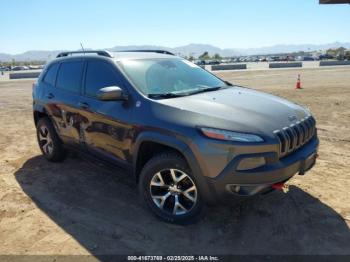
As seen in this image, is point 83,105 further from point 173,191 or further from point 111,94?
point 173,191

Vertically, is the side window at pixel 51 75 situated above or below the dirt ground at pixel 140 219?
above

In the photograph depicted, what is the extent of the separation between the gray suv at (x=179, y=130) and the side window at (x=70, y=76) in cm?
2

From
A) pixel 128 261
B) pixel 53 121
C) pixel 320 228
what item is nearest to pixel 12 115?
pixel 53 121

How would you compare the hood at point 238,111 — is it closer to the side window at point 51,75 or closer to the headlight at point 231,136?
the headlight at point 231,136

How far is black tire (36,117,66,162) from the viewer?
6098 millimetres

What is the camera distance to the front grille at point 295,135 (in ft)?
12.1

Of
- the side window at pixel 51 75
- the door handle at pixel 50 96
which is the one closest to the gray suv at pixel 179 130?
the door handle at pixel 50 96

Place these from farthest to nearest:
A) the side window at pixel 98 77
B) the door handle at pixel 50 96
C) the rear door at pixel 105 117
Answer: the door handle at pixel 50 96, the side window at pixel 98 77, the rear door at pixel 105 117

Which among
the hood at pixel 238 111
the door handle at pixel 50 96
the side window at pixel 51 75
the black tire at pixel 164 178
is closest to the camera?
the hood at pixel 238 111

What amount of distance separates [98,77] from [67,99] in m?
0.79

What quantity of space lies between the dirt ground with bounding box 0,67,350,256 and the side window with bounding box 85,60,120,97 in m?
1.19

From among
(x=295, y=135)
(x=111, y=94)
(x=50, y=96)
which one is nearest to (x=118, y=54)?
(x=111, y=94)

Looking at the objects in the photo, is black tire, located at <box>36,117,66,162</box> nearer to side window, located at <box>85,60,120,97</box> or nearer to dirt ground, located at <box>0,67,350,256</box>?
dirt ground, located at <box>0,67,350,256</box>

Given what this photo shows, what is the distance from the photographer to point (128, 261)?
347 centimetres
